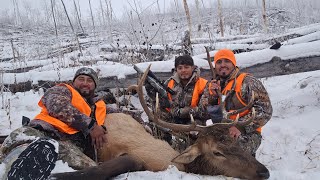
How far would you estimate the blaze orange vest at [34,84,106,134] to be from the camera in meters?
3.57

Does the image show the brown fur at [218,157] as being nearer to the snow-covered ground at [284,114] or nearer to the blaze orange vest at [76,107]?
the snow-covered ground at [284,114]

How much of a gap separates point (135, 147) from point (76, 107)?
90 cm

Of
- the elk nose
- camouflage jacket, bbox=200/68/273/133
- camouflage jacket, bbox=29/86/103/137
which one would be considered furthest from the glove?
the elk nose

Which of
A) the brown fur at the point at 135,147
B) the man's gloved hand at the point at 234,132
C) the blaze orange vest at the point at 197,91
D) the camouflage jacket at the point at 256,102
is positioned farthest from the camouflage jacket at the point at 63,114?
the camouflage jacket at the point at 256,102

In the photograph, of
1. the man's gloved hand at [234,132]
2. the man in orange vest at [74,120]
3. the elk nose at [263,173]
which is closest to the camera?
the elk nose at [263,173]

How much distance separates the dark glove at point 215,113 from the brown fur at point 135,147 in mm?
784

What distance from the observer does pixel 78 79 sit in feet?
13.9

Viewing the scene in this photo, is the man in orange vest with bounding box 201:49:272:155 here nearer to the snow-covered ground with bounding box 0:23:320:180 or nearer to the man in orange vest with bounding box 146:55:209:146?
the man in orange vest with bounding box 146:55:209:146

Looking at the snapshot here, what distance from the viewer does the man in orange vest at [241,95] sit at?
4.11 meters

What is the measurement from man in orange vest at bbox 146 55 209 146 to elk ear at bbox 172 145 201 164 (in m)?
1.32

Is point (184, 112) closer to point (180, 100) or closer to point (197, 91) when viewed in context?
point (180, 100)

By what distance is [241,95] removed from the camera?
4352mm

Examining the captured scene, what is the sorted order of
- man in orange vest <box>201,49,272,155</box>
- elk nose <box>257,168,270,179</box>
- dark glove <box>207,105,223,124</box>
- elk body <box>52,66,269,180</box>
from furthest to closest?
dark glove <box>207,105,223,124</box> → man in orange vest <box>201,49,272,155</box> → elk body <box>52,66,269,180</box> → elk nose <box>257,168,270,179</box>

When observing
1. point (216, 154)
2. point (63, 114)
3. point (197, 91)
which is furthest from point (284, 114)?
point (63, 114)
